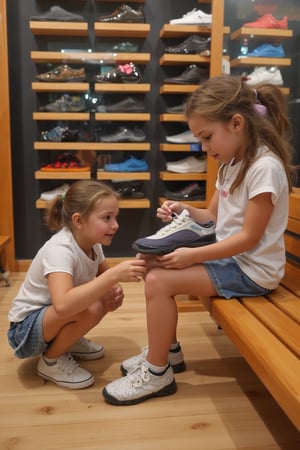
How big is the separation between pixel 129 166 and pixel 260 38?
1211mm

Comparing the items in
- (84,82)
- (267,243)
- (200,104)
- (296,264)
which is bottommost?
(296,264)

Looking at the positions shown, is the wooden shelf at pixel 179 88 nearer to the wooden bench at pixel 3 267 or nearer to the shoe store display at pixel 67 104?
the shoe store display at pixel 67 104

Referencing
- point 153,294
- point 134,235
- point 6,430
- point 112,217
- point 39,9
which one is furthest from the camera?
point 134,235

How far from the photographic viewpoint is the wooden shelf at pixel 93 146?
3240mm

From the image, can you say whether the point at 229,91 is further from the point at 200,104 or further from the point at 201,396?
the point at 201,396

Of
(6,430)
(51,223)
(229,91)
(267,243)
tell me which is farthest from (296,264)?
(6,430)

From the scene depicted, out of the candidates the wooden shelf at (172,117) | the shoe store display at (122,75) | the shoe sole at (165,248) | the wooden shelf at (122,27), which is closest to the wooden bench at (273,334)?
the shoe sole at (165,248)

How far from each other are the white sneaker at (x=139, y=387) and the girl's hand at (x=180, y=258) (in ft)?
1.24

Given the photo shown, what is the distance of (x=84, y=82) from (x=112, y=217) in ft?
6.20

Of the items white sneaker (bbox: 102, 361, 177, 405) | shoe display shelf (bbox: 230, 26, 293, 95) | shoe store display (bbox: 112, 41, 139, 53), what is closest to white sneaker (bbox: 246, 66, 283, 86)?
shoe display shelf (bbox: 230, 26, 293, 95)

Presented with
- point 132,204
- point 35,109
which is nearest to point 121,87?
point 35,109

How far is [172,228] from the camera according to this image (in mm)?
1665

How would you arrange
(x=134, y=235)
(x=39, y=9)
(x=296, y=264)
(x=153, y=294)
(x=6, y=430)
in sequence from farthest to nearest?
(x=134, y=235) < (x=39, y=9) < (x=296, y=264) < (x=153, y=294) < (x=6, y=430)

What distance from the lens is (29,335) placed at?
1.71 m
